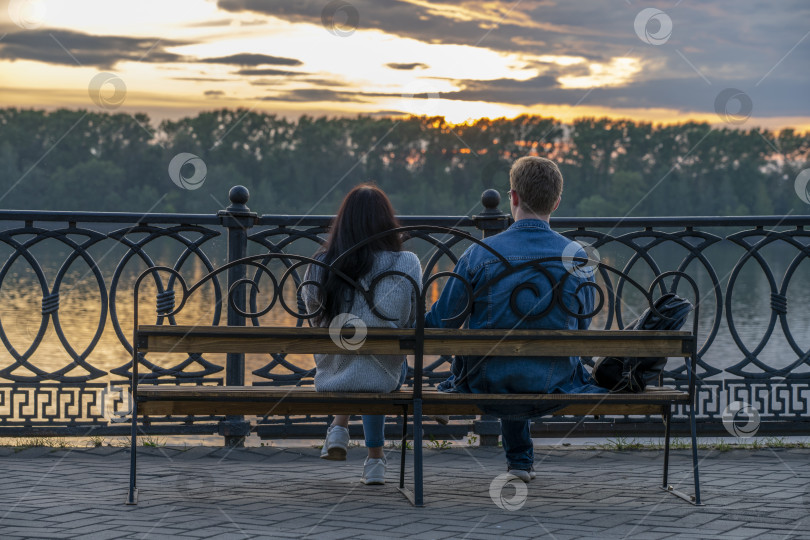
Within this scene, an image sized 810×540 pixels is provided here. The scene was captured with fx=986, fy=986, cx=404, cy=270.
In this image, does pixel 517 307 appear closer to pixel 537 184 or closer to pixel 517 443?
pixel 537 184

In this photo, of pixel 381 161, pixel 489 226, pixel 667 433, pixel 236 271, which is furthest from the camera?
pixel 381 161

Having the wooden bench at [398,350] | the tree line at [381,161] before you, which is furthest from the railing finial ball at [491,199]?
the tree line at [381,161]

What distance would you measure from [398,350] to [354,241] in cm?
58

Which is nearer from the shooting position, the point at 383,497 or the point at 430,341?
the point at 430,341

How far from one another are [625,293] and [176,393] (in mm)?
31829

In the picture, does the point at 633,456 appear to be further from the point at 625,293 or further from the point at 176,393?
the point at 625,293

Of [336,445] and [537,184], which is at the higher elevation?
[537,184]

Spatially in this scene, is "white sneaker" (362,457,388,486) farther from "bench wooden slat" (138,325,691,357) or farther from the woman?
"bench wooden slat" (138,325,691,357)

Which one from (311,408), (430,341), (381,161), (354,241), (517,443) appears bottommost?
(517,443)

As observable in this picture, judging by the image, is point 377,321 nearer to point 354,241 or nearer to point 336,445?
point 354,241

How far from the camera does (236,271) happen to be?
5910 mm

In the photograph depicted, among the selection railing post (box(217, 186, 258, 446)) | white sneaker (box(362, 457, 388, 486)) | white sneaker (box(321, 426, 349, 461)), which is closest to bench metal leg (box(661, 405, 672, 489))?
white sneaker (box(362, 457, 388, 486))

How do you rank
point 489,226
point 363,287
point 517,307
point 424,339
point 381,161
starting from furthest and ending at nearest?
1. point 381,161
2. point 489,226
3. point 363,287
4. point 517,307
5. point 424,339

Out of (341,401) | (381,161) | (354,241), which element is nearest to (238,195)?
(354,241)
